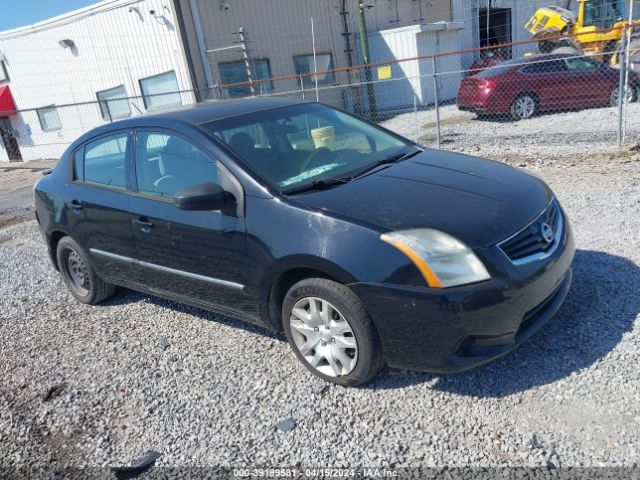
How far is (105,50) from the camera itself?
56.2 ft

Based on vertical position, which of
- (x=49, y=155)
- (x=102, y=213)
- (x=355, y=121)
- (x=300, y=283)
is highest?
(x=355, y=121)

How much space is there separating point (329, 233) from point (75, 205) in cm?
261

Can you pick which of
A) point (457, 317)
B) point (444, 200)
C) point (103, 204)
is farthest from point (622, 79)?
point (103, 204)

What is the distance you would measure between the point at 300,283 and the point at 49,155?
72.7ft

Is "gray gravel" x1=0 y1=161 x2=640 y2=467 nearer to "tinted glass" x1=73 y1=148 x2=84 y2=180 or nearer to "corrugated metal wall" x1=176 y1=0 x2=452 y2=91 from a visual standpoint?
"tinted glass" x1=73 y1=148 x2=84 y2=180

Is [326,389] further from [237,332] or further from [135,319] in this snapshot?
[135,319]

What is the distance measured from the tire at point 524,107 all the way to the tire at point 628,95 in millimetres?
1692

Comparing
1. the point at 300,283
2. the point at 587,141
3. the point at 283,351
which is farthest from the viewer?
the point at 587,141

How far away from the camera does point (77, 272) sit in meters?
4.86

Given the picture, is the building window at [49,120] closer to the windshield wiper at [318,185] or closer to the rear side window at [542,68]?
the rear side window at [542,68]

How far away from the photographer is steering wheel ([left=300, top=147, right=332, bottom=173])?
3.48 m

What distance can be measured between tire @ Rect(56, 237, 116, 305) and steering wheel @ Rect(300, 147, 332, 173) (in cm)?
225

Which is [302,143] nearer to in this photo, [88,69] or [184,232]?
[184,232]

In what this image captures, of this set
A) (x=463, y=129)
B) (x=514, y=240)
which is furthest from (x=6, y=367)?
(x=463, y=129)
